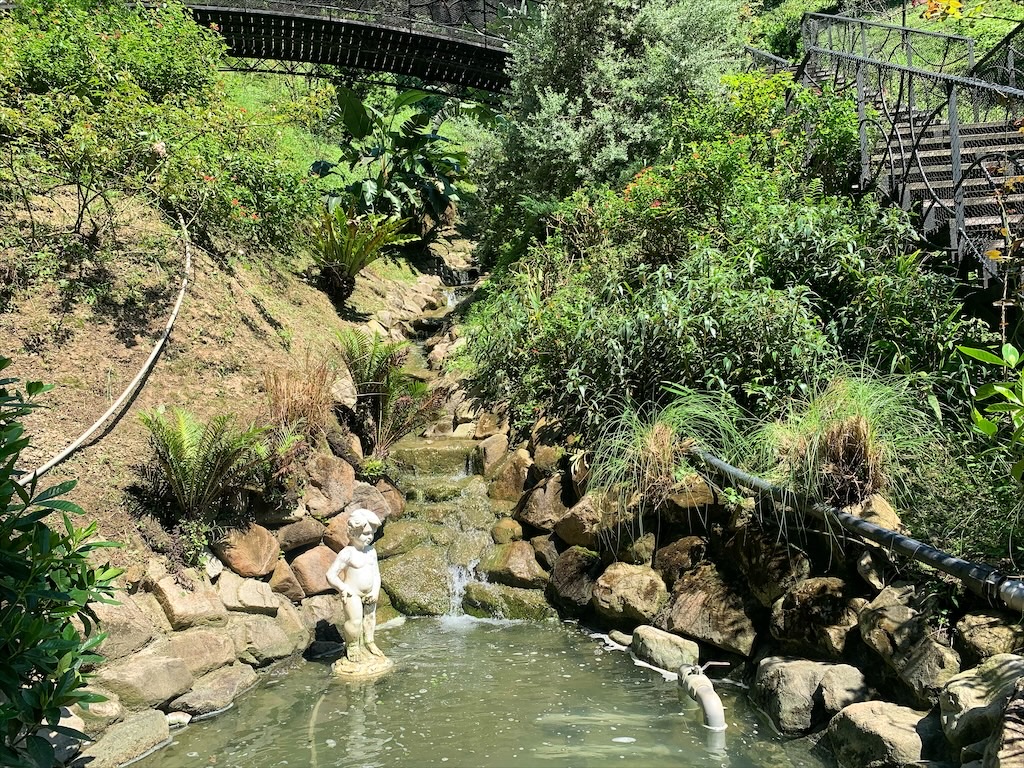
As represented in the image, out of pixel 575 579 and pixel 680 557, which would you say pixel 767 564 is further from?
pixel 575 579

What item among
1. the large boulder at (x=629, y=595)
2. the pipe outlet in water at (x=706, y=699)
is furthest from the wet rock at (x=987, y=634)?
the large boulder at (x=629, y=595)

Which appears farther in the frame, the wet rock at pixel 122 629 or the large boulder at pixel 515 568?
the large boulder at pixel 515 568

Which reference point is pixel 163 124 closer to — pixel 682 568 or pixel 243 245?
pixel 243 245

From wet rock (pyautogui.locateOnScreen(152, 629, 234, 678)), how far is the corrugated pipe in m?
3.70

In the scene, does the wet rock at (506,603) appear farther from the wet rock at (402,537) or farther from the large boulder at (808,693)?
the large boulder at (808,693)

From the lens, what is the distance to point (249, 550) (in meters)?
6.29

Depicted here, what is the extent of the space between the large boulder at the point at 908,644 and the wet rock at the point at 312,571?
4.21 meters

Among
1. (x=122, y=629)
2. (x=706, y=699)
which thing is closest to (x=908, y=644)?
(x=706, y=699)

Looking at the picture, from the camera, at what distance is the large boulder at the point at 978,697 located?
10.7 feet

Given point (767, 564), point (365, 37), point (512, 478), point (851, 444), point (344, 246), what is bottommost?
point (512, 478)

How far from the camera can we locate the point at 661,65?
437 inches

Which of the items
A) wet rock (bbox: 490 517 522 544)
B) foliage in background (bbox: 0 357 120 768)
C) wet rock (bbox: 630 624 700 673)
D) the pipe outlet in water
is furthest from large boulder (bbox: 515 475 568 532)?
foliage in background (bbox: 0 357 120 768)

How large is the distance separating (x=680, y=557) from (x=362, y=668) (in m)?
2.47

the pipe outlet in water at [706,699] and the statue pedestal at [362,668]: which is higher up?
the pipe outlet in water at [706,699]
